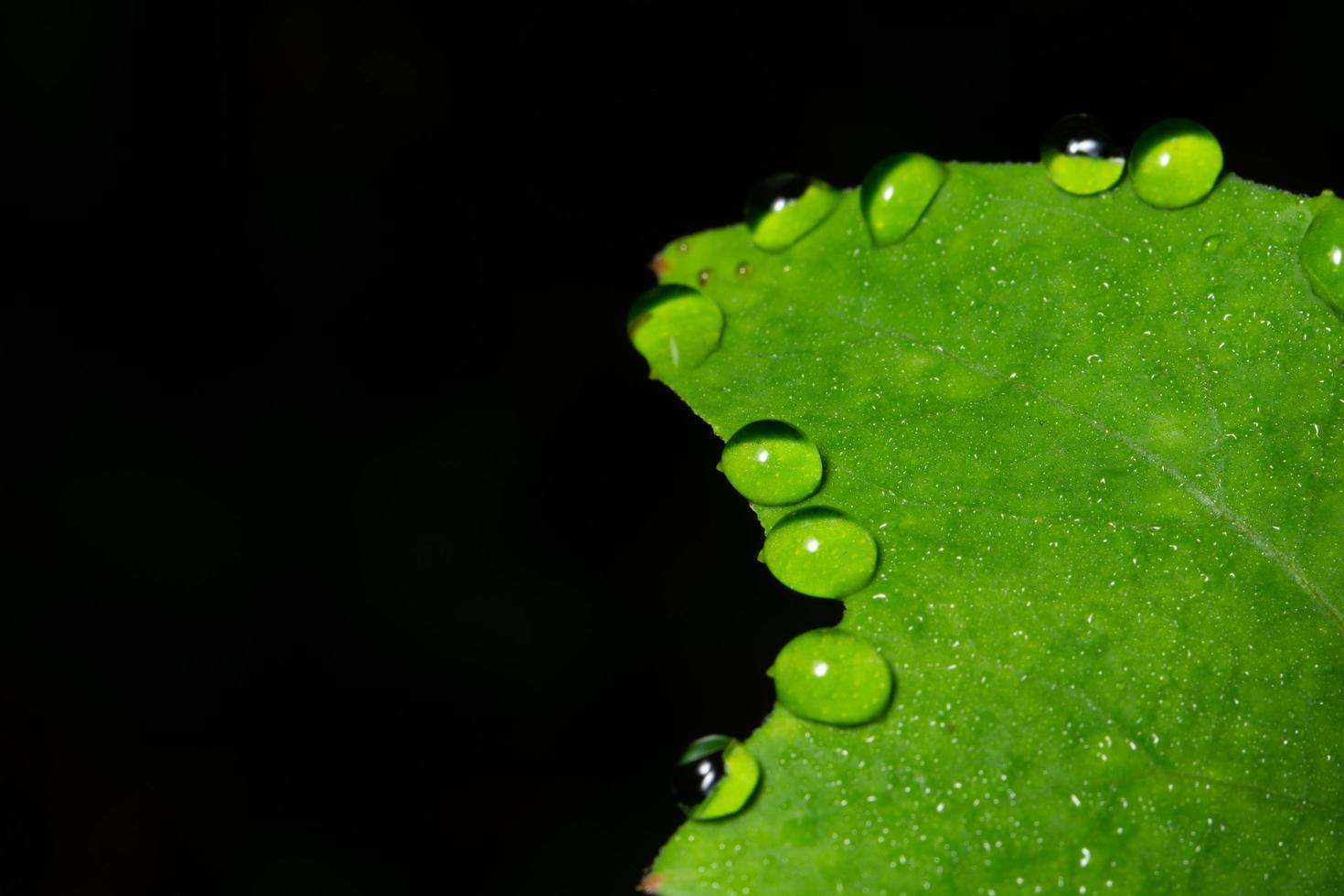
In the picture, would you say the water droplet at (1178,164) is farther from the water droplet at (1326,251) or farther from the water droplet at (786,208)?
the water droplet at (786,208)

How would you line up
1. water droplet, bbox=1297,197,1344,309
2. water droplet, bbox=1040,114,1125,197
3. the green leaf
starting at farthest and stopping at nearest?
water droplet, bbox=1040,114,1125,197, water droplet, bbox=1297,197,1344,309, the green leaf

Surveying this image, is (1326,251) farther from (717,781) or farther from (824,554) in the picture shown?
(717,781)

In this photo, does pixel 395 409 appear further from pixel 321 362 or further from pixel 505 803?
pixel 505 803

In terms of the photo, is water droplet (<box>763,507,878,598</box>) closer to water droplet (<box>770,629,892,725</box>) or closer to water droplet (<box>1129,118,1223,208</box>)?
water droplet (<box>770,629,892,725</box>)

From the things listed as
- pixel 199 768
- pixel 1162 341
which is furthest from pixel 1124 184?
Result: pixel 199 768

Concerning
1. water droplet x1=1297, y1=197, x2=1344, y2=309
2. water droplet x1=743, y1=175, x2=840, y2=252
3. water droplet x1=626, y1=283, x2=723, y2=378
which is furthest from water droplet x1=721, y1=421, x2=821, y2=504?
water droplet x1=1297, y1=197, x2=1344, y2=309
